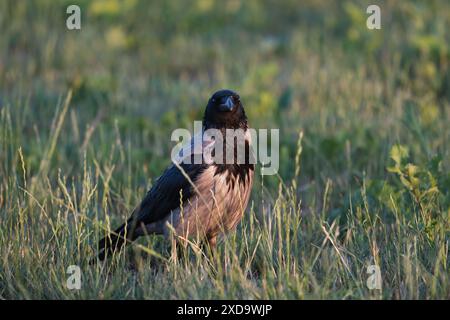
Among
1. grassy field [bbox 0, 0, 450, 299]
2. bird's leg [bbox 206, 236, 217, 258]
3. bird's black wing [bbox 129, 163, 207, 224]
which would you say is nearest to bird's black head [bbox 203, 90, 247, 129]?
bird's black wing [bbox 129, 163, 207, 224]

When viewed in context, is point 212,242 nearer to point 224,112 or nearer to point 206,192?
point 206,192

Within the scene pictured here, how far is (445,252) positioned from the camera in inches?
193

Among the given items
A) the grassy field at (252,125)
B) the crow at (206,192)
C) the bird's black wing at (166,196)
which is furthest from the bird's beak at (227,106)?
the grassy field at (252,125)

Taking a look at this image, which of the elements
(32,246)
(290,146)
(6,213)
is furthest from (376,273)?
(290,146)

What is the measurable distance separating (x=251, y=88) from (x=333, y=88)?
91 cm

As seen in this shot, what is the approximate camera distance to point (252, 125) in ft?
26.8

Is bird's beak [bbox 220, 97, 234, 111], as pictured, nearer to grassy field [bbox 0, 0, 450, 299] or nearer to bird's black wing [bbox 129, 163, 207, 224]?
bird's black wing [bbox 129, 163, 207, 224]

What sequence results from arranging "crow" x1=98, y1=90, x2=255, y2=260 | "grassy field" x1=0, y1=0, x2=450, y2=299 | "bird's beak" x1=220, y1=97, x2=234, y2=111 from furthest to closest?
"bird's beak" x1=220, y1=97, x2=234, y2=111, "crow" x1=98, y1=90, x2=255, y2=260, "grassy field" x1=0, y1=0, x2=450, y2=299

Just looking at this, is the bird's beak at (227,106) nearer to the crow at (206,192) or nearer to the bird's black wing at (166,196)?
the crow at (206,192)

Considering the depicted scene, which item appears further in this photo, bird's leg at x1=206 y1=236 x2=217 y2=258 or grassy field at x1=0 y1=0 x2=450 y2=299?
bird's leg at x1=206 y1=236 x2=217 y2=258

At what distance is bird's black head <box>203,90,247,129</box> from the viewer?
5.43 m

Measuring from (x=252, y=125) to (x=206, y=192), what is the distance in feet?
9.79
